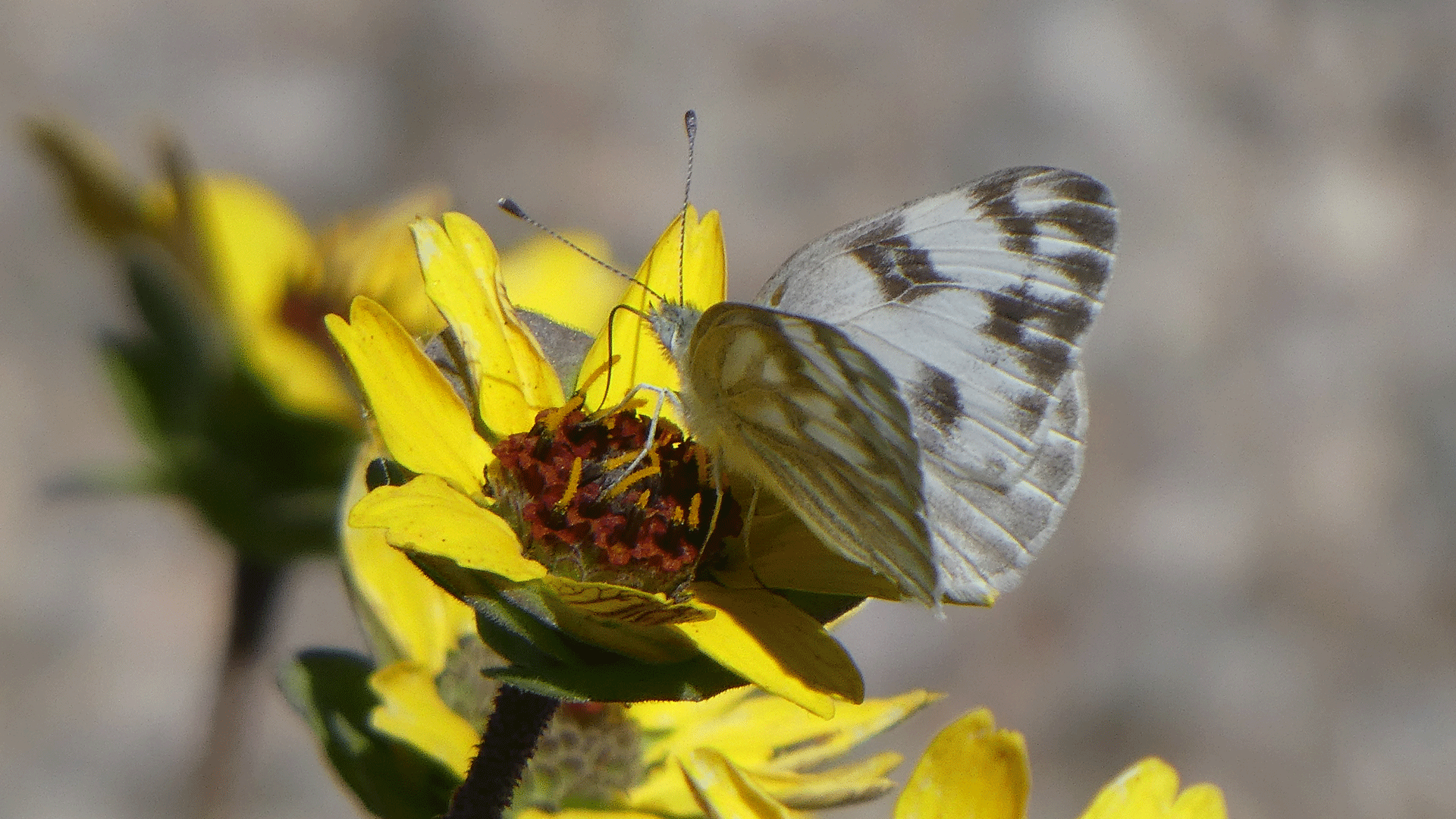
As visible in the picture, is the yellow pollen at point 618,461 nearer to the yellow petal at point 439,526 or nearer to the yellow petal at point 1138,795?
the yellow petal at point 439,526

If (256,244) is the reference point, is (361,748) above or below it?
below

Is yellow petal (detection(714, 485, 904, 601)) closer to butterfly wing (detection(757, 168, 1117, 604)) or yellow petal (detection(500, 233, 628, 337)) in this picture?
butterfly wing (detection(757, 168, 1117, 604))

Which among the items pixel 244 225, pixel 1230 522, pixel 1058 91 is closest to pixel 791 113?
pixel 1058 91

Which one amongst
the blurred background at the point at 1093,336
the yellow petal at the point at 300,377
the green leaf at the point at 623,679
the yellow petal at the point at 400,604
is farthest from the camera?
the blurred background at the point at 1093,336

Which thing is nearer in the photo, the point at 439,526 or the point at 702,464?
the point at 439,526

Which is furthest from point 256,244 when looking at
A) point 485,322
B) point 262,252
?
point 485,322

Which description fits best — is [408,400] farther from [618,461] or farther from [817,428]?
[817,428]

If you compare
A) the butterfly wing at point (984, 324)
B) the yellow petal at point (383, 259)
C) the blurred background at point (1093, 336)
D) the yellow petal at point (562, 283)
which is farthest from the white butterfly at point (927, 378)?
the blurred background at point (1093, 336)
